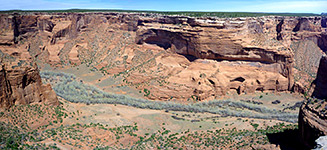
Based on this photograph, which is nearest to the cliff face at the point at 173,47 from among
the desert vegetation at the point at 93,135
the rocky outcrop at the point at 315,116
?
the desert vegetation at the point at 93,135

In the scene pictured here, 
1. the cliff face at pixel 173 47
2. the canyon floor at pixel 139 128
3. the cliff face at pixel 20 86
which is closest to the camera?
the canyon floor at pixel 139 128

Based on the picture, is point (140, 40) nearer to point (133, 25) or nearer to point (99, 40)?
point (133, 25)

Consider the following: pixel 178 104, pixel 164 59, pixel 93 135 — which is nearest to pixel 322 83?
pixel 178 104

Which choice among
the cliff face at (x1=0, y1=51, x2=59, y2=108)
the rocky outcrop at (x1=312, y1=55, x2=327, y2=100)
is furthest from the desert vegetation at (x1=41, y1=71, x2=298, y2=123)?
the rocky outcrop at (x1=312, y1=55, x2=327, y2=100)

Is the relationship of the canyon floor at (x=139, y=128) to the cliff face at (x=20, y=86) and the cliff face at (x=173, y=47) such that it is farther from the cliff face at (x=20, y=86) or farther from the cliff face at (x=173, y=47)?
the cliff face at (x=173, y=47)

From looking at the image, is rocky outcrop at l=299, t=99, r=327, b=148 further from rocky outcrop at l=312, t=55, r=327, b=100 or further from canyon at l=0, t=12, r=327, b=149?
rocky outcrop at l=312, t=55, r=327, b=100

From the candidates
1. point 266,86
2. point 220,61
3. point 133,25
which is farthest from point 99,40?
point 266,86

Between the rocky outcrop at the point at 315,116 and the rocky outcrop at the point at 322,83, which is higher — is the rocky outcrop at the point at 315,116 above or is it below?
below
